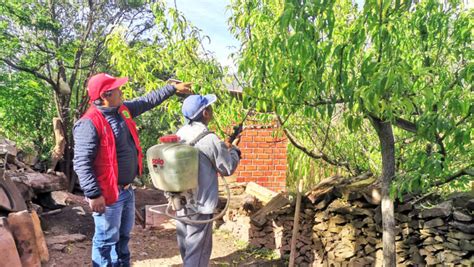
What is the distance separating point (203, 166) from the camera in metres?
3.46

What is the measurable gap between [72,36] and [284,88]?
304 inches

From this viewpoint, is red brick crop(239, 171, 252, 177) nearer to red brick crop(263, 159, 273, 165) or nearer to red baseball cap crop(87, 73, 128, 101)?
red brick crop(263, 159, 273, 165)

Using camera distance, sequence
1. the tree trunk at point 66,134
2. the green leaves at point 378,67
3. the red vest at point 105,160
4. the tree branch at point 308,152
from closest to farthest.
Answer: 1. the green leaves at point 378,67
2. the red vest at point 105,160
3. the tree branch at point 308,152
4. the tree trunk at point 66,134

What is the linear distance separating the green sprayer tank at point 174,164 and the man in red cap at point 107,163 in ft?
1.10

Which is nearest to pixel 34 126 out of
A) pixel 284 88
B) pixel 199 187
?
pixel 199 187

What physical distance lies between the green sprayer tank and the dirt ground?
2065mm

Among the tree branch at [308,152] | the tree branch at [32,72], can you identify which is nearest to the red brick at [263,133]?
the tree branch at [308,152]

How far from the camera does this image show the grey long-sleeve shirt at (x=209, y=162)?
3387mm

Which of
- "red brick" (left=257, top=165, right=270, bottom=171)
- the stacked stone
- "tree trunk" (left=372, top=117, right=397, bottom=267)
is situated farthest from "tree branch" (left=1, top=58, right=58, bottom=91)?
"tree trunk" (left=372, top=117, right=397, bottom=267)

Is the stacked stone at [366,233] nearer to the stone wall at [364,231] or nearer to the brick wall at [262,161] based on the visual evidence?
the stone wall at [364,231]

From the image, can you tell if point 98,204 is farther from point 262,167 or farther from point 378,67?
point 262,167

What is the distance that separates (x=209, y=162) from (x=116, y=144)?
Result: 803 millimetres

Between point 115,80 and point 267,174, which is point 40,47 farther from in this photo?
point 115,80

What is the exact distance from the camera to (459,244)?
376cm
